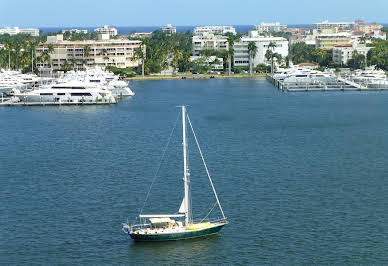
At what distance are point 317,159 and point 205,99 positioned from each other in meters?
47.7

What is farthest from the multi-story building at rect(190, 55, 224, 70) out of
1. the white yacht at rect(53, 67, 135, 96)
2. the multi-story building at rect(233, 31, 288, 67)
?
the white yacht at rect(53, 67, 135, 96)

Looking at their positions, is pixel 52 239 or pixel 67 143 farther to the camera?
pixel 67 143

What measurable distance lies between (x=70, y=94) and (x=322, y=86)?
3971 centimetres

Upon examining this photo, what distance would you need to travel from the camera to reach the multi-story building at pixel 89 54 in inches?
5906

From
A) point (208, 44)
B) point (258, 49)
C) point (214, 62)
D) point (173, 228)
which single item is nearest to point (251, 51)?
point (258, 49)

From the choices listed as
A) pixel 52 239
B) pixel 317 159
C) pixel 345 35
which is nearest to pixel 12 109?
pixel 317 159

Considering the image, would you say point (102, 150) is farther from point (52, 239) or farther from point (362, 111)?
point (362, 111)

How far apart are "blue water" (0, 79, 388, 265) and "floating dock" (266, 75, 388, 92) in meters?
27.6

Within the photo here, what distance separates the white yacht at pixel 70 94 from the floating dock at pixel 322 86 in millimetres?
29137

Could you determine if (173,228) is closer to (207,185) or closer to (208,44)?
(207,185)

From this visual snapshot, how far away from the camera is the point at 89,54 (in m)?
152

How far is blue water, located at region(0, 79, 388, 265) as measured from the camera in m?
36.8

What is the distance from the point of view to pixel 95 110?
92.1 metres

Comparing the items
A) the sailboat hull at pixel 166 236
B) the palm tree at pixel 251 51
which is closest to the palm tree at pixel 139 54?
the palm tree at pixel 251 51
